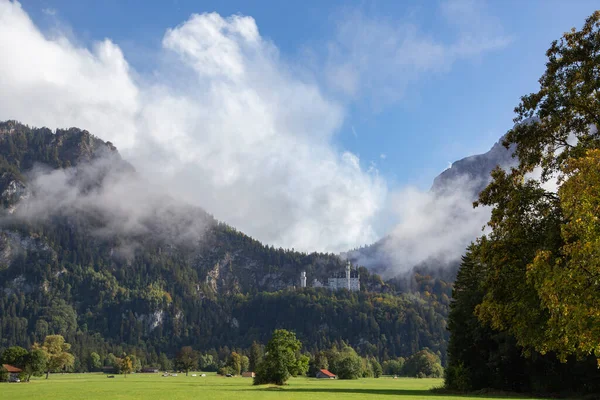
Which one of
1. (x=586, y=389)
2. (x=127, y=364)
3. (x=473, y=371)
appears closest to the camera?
(x=586, y=389)

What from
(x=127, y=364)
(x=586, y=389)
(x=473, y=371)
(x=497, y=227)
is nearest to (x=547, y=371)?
(x=586, y=389)

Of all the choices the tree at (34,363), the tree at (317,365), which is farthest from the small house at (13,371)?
the tree at (317,365)

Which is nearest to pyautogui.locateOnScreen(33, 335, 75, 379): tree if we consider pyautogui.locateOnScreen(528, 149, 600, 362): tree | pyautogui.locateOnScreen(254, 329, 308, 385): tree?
pyautogui.locateOnScreen(254, 329, 308, 385): tree

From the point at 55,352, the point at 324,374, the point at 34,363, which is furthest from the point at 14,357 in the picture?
the point at 324,374

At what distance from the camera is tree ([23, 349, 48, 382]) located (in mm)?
130363

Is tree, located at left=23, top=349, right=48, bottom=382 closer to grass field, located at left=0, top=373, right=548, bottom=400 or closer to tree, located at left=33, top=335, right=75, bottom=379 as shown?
tree, located at left=33, top=335, right=75, bottom=379

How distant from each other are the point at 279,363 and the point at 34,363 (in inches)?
2812

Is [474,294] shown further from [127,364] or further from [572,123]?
[127,364]

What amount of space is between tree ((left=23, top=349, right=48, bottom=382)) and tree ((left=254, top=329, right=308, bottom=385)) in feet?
212

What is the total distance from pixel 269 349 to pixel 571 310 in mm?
82172

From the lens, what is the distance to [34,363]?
132000 mm

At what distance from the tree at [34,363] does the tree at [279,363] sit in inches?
2546

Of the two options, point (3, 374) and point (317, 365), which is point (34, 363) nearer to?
point (3, 374)

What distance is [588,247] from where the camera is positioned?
20734mm
